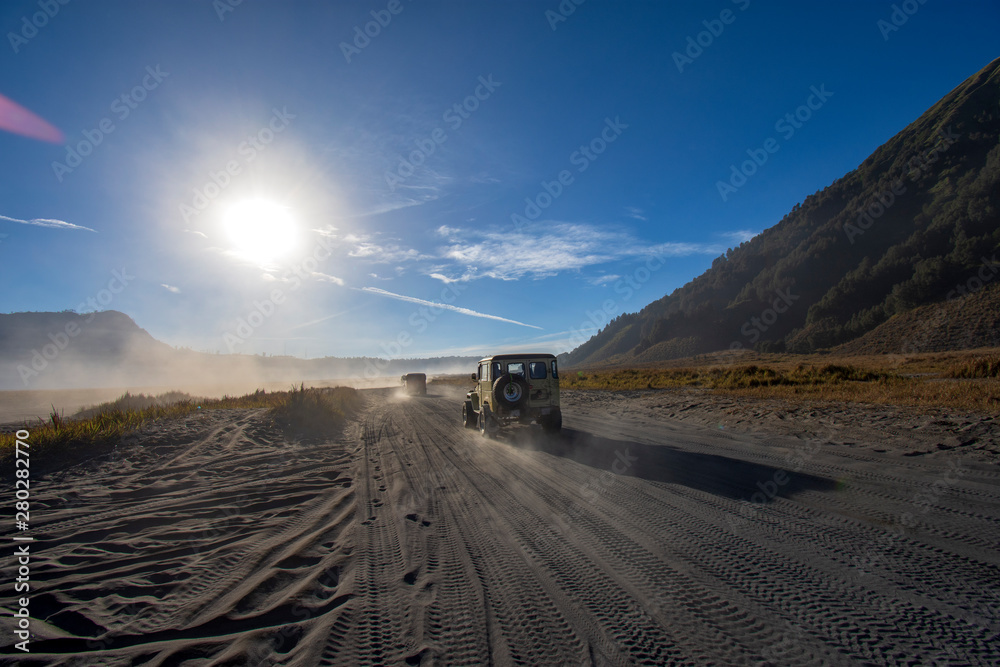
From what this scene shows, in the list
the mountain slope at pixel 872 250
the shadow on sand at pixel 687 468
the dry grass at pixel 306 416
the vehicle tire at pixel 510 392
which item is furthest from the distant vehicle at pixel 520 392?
the mountain slope at pixel 872 250

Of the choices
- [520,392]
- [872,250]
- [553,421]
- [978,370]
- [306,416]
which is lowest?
[553,421]

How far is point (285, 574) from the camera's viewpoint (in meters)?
3.63

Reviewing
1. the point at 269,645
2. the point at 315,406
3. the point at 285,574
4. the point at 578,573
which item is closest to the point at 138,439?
the point at 315,406

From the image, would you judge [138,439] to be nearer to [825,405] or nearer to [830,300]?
[825,405]

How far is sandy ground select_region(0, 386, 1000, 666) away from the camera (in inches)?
101

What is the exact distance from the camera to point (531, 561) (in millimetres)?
3791

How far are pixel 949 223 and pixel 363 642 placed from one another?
103 metres

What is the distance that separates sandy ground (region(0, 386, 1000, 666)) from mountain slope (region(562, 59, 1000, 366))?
247 ft

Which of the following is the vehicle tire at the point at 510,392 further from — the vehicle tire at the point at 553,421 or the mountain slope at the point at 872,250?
the mountain slope at the point at 872,250

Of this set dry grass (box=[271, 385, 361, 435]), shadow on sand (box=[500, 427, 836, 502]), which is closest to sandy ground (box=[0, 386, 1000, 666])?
shadow on sand (box=[500, 427, 836, 502])

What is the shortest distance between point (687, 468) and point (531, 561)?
4508 millimetres

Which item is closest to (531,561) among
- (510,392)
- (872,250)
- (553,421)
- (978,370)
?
(510,392)

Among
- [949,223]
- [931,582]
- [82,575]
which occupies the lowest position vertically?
[931,582]

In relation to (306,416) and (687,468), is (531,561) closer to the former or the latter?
(687,468)
